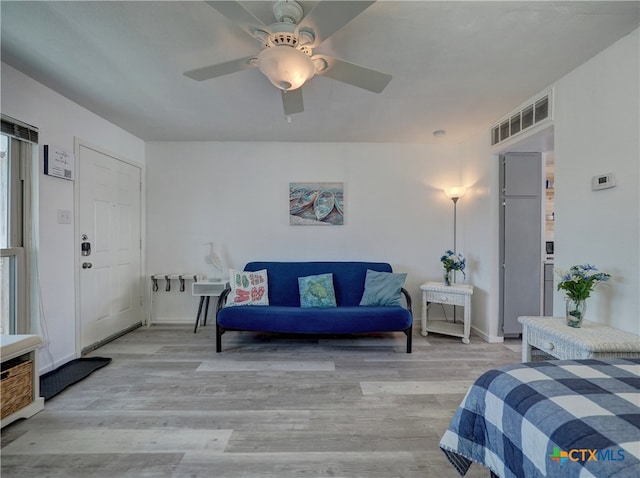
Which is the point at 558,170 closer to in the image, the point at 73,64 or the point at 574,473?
the point at 574,473

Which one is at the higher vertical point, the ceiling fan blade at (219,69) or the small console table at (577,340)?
the ceiling fan blade at (219,69)

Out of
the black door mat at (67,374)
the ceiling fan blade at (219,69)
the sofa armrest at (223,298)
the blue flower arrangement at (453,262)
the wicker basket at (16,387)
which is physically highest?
the ceiling fan blade at (219,69)

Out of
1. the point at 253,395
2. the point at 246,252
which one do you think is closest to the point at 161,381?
the point at 253,395

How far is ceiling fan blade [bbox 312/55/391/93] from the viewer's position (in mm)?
1646

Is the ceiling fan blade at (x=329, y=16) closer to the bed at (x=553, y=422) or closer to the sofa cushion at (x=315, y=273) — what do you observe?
the bed at (x=553, y=422)

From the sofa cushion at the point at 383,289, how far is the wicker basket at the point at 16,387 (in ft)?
8.79

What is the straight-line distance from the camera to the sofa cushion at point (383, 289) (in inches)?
120

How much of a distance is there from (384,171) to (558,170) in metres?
1.83

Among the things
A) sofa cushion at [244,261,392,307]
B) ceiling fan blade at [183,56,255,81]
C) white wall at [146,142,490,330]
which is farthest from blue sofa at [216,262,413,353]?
ceiling fan blade at [183,56,255,81]

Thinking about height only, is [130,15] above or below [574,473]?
above

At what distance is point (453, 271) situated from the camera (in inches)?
→ 140

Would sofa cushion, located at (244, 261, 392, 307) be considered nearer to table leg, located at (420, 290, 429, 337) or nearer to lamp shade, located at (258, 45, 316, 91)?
table leg, located at (420, 290, 429, 337)

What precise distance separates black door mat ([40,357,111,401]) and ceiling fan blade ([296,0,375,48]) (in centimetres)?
294

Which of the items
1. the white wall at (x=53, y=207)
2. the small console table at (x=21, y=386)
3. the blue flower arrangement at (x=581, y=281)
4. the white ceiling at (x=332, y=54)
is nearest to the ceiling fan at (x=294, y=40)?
the white ceiling at (x=332, y=54)
